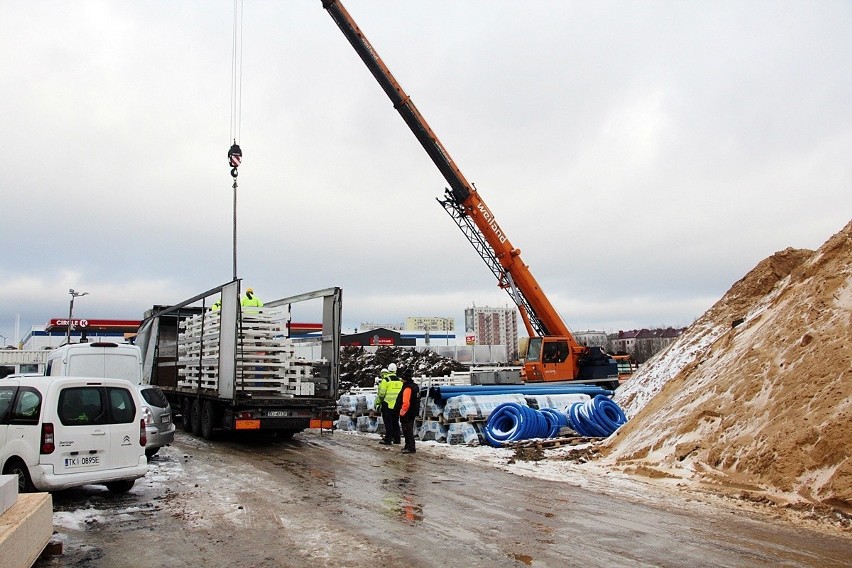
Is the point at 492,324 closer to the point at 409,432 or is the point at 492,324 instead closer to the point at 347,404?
the point at 347,404

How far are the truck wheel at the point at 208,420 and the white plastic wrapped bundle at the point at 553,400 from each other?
7.43 m

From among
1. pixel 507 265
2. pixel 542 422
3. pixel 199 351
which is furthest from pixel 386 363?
pixel 542 422

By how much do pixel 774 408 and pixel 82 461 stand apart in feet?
31.6

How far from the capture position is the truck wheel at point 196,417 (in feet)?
52.4

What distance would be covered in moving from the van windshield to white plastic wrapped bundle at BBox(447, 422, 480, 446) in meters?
7.16

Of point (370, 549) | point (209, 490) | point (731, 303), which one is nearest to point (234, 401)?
point (209, 490)

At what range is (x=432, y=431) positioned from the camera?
53.4 feet

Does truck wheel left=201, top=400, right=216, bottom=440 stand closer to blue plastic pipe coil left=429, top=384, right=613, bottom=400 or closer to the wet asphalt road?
the wet asphalt road

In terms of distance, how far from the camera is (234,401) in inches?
531

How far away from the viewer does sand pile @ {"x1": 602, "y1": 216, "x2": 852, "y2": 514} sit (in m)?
8.72

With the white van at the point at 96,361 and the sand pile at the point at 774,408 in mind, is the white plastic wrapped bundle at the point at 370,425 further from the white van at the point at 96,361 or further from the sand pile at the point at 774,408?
the sand pile at the point at 774,408

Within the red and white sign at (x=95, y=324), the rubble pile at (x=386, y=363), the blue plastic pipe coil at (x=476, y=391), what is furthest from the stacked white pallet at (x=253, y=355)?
the red and white sign at (x=95, y=324)

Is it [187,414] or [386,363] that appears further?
[386,363]

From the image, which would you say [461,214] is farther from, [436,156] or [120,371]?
[120,371]
